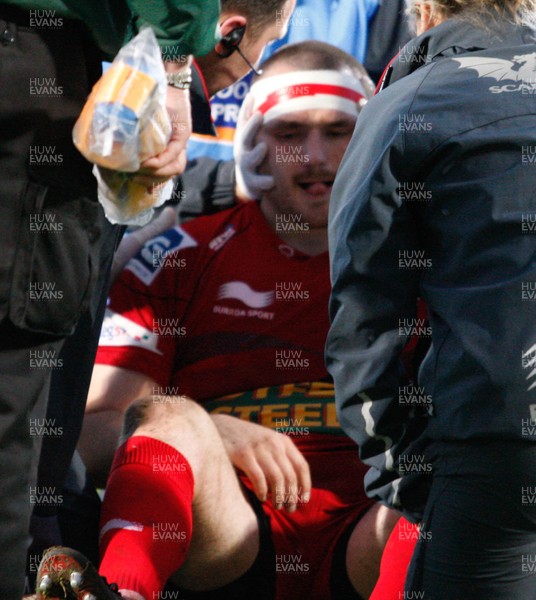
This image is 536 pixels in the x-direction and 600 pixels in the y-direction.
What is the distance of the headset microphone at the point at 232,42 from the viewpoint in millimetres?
2148

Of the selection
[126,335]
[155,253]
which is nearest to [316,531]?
[126,335]

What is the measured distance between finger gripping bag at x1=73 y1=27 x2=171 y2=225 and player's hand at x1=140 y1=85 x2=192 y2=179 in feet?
0.09

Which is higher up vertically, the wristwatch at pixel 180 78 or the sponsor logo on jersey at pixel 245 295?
the wristwatch at pixel 180 78

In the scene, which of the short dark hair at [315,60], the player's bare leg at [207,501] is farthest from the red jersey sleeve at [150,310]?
the short dark hair at [315,60]

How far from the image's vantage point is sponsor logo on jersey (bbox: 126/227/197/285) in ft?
9.06

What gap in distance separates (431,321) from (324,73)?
4.73 feet

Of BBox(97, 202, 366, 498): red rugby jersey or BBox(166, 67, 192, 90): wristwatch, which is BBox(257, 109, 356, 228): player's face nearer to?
BBox(97, 202, 366, 498): red rugby jersey

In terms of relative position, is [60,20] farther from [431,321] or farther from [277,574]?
[277,574]

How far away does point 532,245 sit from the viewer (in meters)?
1.51

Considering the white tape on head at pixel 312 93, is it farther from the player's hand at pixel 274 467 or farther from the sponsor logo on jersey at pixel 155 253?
the player's hand at pixel 274 467

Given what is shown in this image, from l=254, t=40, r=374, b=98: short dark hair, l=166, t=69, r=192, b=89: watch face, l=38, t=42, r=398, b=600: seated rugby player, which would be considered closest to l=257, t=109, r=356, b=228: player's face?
l=38, t=42, r=398, b=600: seated rugby player

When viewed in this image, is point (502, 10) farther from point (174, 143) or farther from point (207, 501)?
point (207, 501)

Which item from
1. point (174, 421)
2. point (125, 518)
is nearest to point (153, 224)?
point (174, 421)

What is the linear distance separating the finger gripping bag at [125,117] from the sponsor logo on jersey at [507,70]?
1.74 feet
